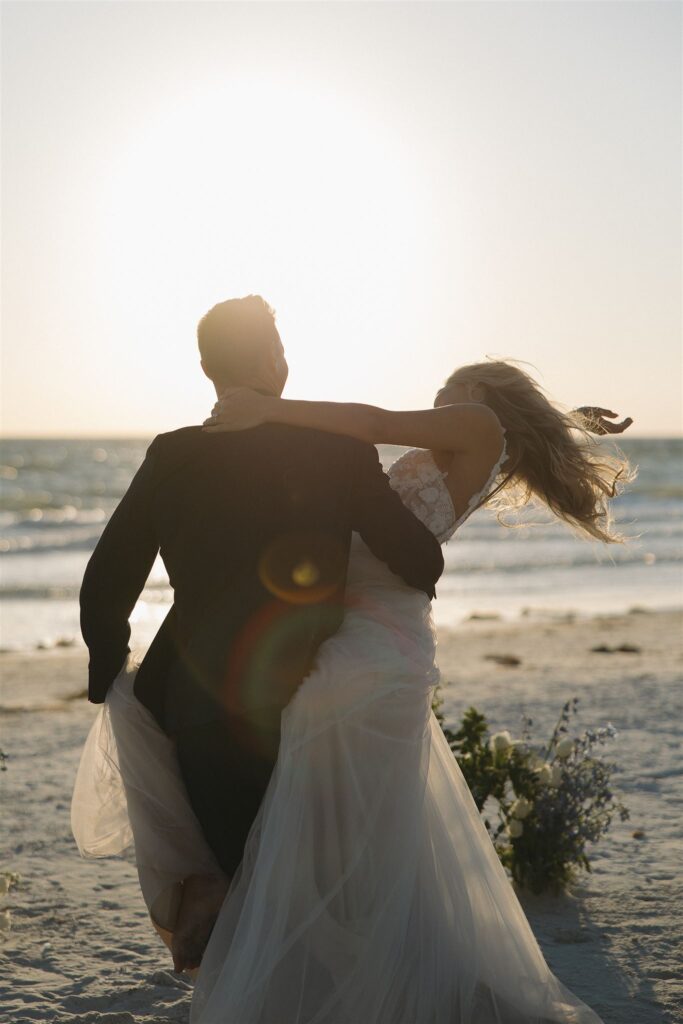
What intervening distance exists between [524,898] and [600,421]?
7.72 feet

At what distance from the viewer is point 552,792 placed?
5.30m

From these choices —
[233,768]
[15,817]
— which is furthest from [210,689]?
[15,817]

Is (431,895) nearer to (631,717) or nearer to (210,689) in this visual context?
(210,689)

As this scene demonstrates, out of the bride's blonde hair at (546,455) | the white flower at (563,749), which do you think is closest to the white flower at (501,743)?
the white flower at (563,749)

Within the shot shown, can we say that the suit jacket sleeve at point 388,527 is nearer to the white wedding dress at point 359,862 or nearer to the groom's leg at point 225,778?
the white wedding dress at point 359,862

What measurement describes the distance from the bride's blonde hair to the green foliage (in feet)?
4.26

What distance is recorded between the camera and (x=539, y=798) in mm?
5289

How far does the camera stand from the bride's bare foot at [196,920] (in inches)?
131

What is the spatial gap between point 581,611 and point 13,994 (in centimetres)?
1506

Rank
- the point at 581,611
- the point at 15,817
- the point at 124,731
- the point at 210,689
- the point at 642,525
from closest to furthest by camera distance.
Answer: the point at 210,689, the point at 124,731, the point at 15,817, the point at 581,611, the point at 642,525

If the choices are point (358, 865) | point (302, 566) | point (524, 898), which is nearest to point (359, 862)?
point (358, 865)

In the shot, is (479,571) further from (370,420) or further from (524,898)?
(370,420)

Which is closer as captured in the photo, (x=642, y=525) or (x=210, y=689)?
(x=210, y=689)

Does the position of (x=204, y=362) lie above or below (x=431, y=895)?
above
